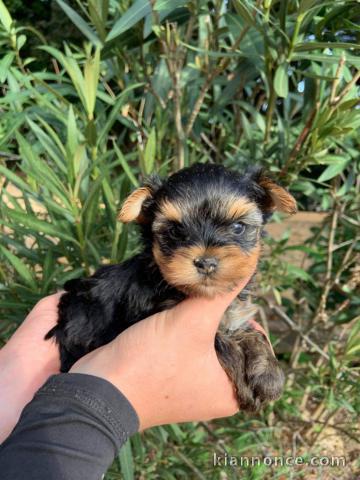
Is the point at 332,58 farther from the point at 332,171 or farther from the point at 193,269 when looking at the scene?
the point at 193,269

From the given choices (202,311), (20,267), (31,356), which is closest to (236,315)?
(202,311)

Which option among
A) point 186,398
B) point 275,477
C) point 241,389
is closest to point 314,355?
point 275,477

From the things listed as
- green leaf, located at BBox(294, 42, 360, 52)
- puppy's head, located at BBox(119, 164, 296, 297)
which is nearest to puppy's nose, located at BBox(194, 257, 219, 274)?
puppy's head, located at BBox(119, 164, 296, 297)

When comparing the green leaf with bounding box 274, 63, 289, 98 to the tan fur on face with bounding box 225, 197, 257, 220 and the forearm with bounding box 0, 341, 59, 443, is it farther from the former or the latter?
the forearm with bounding box 0, 341, 59, 443

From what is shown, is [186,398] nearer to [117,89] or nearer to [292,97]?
[292,97]

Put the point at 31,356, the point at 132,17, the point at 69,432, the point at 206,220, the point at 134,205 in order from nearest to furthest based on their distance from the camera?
1. the point at 69,432
2. the point at 206,220
3. the point at 134,205
4. the point at 132,17
5. the point at 31,356

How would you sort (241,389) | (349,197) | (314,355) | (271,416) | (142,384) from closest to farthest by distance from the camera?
(142,384) → (241,389) → (349,197) → (271,416) → (314,355)
